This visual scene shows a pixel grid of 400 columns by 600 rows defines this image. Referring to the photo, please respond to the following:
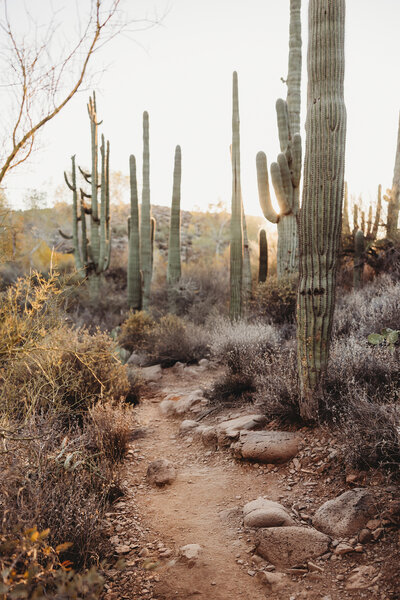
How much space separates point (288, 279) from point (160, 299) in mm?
5268

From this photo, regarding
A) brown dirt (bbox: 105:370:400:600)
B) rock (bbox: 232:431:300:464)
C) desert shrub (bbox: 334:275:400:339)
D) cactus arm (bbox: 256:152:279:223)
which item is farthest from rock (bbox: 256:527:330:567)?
cactus arm (bbox: 256:152:279:223)

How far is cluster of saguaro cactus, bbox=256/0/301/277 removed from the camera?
26.0ft

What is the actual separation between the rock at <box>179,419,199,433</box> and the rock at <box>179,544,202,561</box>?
228 centimetres

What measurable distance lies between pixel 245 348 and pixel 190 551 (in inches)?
138

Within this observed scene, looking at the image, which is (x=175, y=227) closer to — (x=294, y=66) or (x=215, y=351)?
(x=294, y=66)

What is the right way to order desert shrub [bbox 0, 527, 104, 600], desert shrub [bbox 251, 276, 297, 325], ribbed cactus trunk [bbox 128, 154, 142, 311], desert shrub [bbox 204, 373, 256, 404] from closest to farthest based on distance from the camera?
desert shrub [bbox 0, 527, 104, 600] < desert shrub [bbox 204, 373, 256, 404] < desert shrub [bbox 251, 276, 297, 325] < ribbed cactus trunk [bbox 128, 154, 142, 311]

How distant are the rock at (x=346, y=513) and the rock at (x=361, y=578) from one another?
0.30 m

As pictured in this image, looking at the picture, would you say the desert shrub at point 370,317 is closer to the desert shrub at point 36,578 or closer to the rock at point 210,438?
the rock at point 210,438

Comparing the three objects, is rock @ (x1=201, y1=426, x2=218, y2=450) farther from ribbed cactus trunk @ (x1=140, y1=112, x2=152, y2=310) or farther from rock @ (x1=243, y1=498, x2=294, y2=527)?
ribbed cactus trunk @ (x1=140, y1=112, x2=152, y2=310)

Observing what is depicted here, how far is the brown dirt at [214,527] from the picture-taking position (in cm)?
243

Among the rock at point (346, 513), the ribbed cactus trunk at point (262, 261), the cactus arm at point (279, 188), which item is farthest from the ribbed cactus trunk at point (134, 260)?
the rock at point (346, 513)

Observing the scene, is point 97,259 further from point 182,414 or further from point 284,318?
point 182,414

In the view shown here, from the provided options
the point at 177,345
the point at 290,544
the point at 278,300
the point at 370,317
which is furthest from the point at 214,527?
the point at 278,300

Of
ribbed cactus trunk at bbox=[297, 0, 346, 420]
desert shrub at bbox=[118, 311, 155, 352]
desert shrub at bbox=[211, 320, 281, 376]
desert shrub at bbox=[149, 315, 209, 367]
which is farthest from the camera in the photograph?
desert shrub at bbox=[118, 311, 155, 352]
